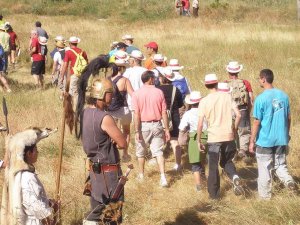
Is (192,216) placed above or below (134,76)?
below

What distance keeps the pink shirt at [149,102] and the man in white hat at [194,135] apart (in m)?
0.36

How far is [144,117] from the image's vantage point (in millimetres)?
8117

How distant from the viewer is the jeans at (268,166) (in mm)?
7008

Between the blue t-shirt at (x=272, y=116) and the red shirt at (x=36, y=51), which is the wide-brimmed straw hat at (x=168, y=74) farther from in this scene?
the red shirt at (x=36, y=51)

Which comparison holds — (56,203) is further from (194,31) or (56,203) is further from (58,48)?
(194,31)

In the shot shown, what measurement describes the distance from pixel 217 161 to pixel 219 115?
1.93 ft

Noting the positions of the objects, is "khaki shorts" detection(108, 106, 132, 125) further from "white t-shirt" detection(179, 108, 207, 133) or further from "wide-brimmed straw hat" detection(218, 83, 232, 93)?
"wide-brimmed straw hat" detection(218, 83, 232, 93)

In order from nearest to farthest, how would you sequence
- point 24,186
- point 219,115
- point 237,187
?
point 24,186, point 219,115, point 237,187

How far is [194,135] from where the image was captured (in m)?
7.98

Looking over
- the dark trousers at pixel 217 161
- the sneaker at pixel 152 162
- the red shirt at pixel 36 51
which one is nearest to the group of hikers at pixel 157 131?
the dark trousers at pixel 217 161

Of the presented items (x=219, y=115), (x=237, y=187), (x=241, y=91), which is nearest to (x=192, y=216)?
(x=237, y=187)

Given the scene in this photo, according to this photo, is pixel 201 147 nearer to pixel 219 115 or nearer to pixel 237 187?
pixel 219 115

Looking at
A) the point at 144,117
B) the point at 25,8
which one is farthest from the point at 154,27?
the point at 144,117

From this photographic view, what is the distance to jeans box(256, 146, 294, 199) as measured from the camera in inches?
276
